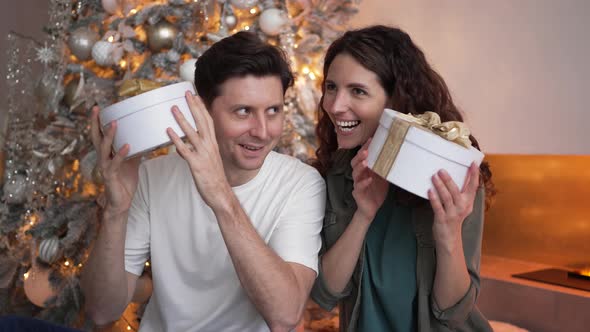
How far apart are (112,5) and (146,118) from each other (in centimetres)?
125

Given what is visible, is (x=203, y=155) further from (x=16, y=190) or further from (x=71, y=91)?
(x=16, y=190)

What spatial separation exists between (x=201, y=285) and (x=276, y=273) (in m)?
0.26

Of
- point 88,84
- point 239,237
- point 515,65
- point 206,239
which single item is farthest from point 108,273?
point 515,65

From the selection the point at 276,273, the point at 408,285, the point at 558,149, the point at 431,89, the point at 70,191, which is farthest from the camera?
the point at 70,191

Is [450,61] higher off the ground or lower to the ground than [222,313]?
higher

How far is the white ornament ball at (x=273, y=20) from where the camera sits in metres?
2.10

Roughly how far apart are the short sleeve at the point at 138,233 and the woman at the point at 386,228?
0.43 meters

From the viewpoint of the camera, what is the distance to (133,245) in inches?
54.9

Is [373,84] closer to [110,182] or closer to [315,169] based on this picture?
[315,169]

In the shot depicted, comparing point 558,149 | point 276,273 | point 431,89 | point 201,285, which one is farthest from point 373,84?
point 558,149

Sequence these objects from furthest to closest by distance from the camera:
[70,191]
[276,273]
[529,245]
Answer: [529,245], [70,191], [276,273]

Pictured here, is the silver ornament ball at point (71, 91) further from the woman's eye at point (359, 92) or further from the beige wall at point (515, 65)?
the beige wall at point (515, 65)

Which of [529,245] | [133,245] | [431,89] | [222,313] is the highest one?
[431,89]

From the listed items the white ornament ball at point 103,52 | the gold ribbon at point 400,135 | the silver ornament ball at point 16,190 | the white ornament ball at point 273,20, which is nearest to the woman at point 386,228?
the gold ribbon at point 400,135
